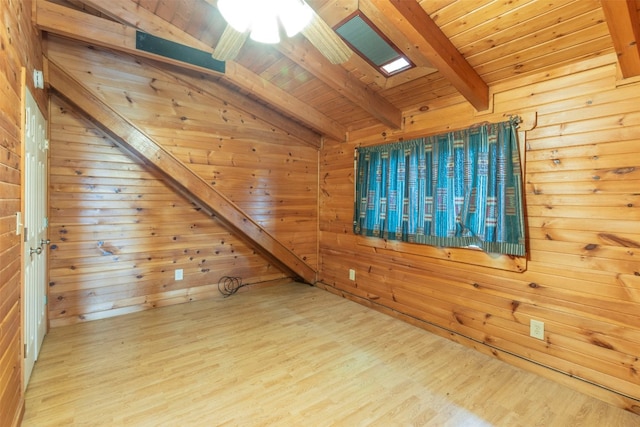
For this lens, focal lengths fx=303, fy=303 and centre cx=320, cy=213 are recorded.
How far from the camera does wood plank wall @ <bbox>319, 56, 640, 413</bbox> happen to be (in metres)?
1.84

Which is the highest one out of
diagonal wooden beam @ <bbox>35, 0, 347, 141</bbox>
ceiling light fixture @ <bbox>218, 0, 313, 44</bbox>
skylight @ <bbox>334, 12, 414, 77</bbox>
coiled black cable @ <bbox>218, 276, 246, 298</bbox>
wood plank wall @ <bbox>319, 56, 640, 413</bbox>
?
diagonal wooden beam @ <bbox>35, 0, 347, 141</bbox>

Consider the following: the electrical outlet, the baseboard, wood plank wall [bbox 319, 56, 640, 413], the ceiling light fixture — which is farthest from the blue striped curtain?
the ceiling light fixture

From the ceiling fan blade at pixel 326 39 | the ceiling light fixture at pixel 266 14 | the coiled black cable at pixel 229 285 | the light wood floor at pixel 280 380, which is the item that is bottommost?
the light wood floor at pixel 280 380

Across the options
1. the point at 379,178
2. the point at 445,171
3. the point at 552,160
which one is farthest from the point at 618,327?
the point at 379,178

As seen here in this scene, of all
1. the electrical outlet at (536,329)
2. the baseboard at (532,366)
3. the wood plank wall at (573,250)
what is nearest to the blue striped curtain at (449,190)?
the wood plank wall at (573,250)

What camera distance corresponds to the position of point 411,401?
1882 mm

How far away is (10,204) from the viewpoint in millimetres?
1505

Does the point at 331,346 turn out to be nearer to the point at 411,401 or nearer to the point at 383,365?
the point at 383,365

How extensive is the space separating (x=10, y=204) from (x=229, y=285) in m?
2.56

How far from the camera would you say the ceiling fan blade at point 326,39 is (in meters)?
1.69

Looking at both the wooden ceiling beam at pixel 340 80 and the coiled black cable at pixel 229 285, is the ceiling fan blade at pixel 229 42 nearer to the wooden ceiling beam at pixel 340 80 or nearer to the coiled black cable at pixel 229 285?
the wooden ceiling beam at pixel 340 80

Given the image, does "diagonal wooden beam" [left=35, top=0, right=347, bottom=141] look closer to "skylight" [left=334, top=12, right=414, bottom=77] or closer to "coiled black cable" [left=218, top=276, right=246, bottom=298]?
"skylight" [left=334, top=12, right=414, bottom=77]

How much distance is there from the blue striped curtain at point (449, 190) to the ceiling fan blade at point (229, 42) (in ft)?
5.77

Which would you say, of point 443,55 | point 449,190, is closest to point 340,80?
point 443,55
